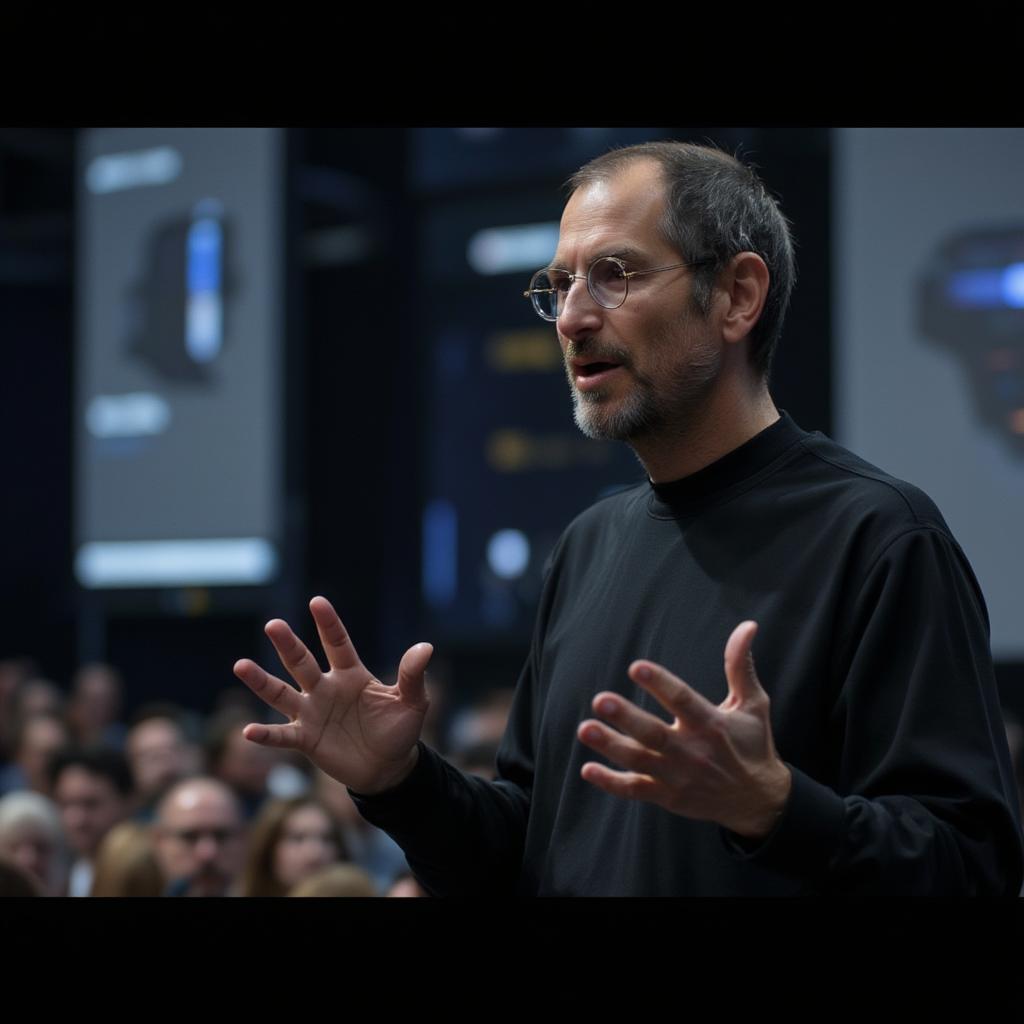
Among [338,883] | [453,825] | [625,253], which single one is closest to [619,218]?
[625,253]

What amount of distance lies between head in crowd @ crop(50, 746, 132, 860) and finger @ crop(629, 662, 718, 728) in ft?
13.9

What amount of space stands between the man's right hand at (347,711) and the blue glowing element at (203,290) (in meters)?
6.79

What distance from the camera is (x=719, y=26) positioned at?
5.56 ft

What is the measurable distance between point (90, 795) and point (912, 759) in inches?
165

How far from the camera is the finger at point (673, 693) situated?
1.25 m

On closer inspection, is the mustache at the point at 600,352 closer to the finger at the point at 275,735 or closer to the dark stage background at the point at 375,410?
the finger at the point at 275,735

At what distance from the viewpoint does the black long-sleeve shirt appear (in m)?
1.45

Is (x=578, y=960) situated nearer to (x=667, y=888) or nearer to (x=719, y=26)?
(x=667, y=888)

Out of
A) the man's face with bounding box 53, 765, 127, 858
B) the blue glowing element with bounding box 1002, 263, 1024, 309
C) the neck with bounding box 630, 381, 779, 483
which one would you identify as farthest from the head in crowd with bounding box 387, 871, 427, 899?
the blue glowing element with bounding box 1002, 263, 1024, 309

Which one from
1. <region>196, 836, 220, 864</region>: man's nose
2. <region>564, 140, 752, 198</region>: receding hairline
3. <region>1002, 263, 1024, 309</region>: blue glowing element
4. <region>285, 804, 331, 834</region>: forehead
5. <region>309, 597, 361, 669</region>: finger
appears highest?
<region>1002, 263, 1024, 309</region>: blue glowing element

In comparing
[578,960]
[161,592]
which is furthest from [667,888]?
[161,592]

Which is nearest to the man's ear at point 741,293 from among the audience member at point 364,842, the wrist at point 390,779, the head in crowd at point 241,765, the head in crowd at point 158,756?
the wrist at point 390,779

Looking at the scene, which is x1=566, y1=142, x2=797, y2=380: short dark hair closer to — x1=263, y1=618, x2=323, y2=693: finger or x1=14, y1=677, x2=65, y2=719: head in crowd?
x1=263, y1=618, x2=323, y2=693: finger

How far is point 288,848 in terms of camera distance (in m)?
4.18
